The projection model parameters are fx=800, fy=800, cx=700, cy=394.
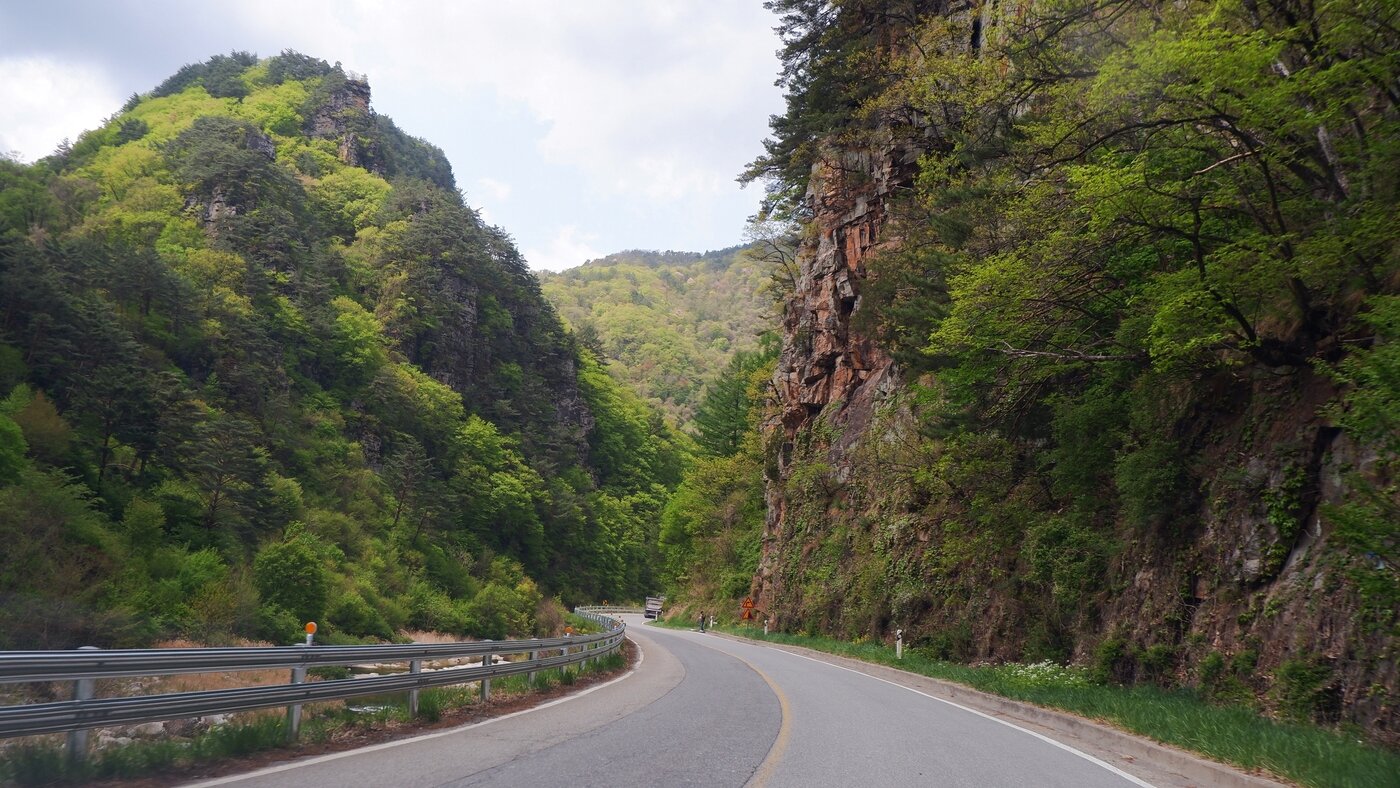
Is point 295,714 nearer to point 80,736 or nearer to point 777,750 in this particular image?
point 80,736

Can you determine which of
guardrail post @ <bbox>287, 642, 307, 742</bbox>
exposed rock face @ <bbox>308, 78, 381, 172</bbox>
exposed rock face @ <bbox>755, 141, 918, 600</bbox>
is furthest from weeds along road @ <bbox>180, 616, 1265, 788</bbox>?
exposed rock face @ <bbox>308, 78, 381, 172</bbox>

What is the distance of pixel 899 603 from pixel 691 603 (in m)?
37.3

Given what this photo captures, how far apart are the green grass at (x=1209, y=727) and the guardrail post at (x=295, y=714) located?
846 cm

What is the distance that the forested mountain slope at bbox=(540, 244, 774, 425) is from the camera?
5079 inches

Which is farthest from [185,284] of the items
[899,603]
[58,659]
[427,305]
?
[58,659]

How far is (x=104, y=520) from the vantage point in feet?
120

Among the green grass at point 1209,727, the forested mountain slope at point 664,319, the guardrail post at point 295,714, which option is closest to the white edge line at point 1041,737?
the green grass at point 1209,727

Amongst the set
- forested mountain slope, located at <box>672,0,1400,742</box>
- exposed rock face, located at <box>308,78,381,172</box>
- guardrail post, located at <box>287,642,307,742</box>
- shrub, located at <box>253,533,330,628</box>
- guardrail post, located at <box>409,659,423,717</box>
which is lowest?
shrub, located at <box>253,533,330,628</box>

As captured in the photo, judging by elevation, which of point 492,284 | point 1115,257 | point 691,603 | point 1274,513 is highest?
point 492,284

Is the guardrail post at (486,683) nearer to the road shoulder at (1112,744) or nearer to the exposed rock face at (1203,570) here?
the road shoulder at (1112,744)

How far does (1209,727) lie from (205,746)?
950 centimetres

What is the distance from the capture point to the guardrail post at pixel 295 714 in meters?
7.14

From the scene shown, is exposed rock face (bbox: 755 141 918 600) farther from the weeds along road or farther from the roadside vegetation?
the roadside vegetation

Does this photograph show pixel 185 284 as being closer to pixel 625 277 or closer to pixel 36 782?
pixel 36 782
